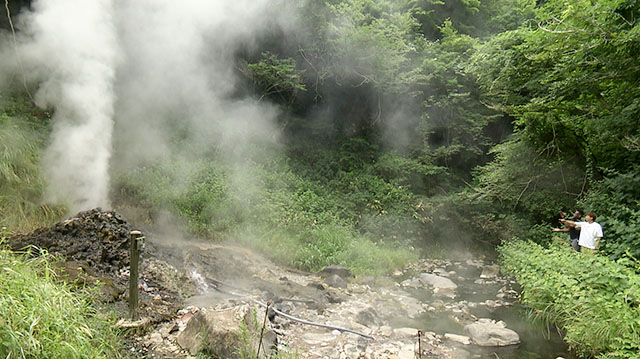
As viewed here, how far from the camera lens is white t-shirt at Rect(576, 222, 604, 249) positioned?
573 cm

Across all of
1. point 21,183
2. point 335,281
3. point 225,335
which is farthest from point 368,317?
point 21,183

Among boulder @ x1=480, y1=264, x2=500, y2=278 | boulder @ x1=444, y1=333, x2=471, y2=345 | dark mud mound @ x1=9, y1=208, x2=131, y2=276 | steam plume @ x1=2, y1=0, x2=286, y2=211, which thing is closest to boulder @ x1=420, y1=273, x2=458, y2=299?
boulder @ x1=480, y1=264, x2=500, y2=278

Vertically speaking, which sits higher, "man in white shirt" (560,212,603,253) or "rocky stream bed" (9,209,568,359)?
"man in white shirt" (560,212,603,253)

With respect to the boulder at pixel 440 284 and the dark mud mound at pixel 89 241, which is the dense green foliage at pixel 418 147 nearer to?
the boulder at pixel 440 284

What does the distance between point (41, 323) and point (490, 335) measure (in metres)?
4.91

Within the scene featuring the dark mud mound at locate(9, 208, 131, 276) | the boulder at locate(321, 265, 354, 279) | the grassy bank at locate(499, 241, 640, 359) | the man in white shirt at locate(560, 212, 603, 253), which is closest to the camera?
the grassy bank at locate(499, 241, 640, 359)

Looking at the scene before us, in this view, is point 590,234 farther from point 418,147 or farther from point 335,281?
point 418,147

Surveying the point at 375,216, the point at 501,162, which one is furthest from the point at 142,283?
the point at 501,162

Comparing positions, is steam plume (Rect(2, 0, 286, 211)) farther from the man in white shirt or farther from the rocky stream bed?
the man in white shirt

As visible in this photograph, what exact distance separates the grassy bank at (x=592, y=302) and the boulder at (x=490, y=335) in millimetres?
627

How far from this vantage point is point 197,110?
455 inches

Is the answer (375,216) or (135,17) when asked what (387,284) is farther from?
(135,17)

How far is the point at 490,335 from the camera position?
15.6 feet

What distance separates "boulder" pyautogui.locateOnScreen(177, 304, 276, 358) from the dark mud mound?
2.01 meters
